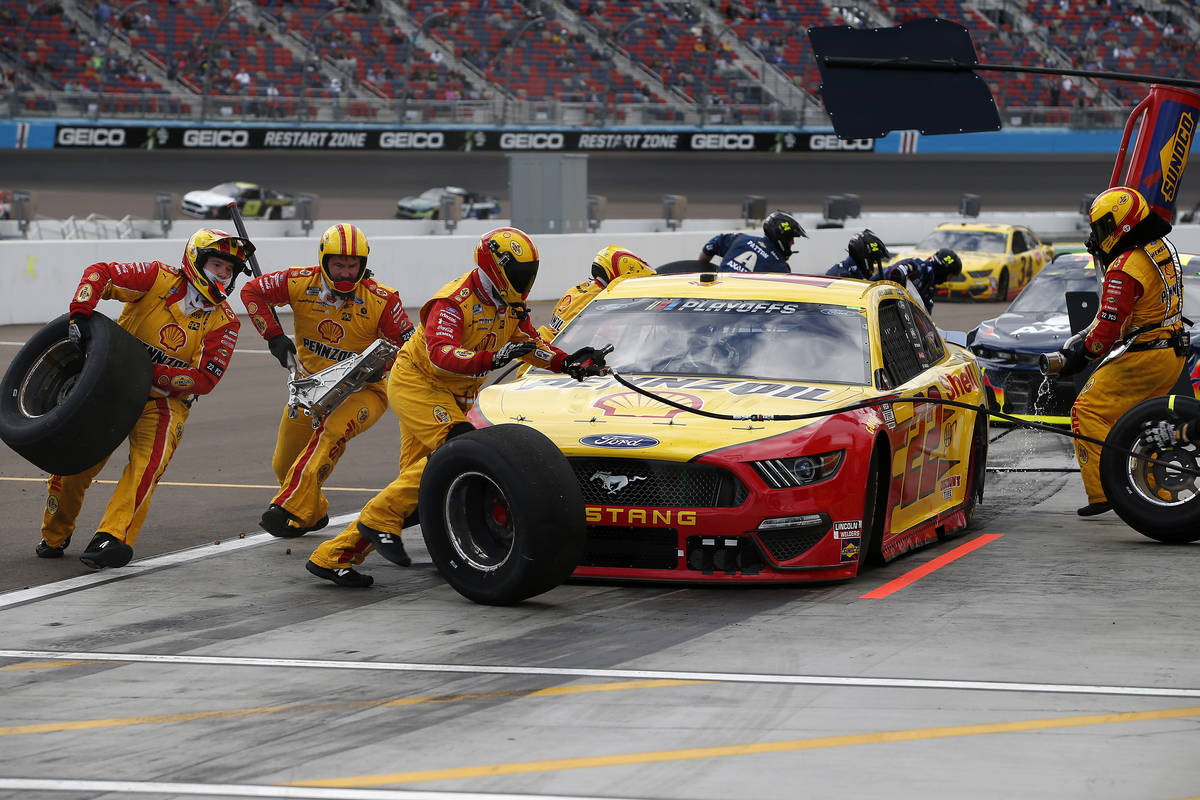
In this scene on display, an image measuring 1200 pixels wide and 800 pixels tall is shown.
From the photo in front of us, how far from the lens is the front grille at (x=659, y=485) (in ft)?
26.1

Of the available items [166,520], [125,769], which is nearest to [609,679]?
[125,769]

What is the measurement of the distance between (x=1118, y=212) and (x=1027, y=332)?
5.40 meters

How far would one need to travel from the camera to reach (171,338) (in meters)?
9.43

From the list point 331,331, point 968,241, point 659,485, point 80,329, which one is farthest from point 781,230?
point 968,241

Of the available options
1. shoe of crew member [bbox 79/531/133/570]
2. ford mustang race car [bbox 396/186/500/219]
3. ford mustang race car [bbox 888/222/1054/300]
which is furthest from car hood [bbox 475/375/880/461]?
ford mustang race car [bbox 396/186/500/219]

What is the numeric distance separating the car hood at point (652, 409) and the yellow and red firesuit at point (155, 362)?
167cm

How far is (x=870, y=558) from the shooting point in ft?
28.8

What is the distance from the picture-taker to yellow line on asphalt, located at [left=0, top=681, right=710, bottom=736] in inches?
231

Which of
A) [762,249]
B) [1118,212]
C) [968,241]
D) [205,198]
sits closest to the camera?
[1118,212]

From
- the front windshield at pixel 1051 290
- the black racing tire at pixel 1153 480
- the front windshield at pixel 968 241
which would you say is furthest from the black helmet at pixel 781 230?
the front windshield at pixel 968 241

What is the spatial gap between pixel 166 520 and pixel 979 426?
4.80 metres

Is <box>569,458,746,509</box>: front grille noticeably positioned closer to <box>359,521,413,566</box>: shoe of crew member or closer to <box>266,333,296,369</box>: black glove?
<box>359,521,413,566</box>: shoe of crew member

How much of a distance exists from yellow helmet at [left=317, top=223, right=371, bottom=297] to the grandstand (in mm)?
41609

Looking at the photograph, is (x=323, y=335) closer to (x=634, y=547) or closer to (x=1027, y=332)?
(x=634, y=547)
